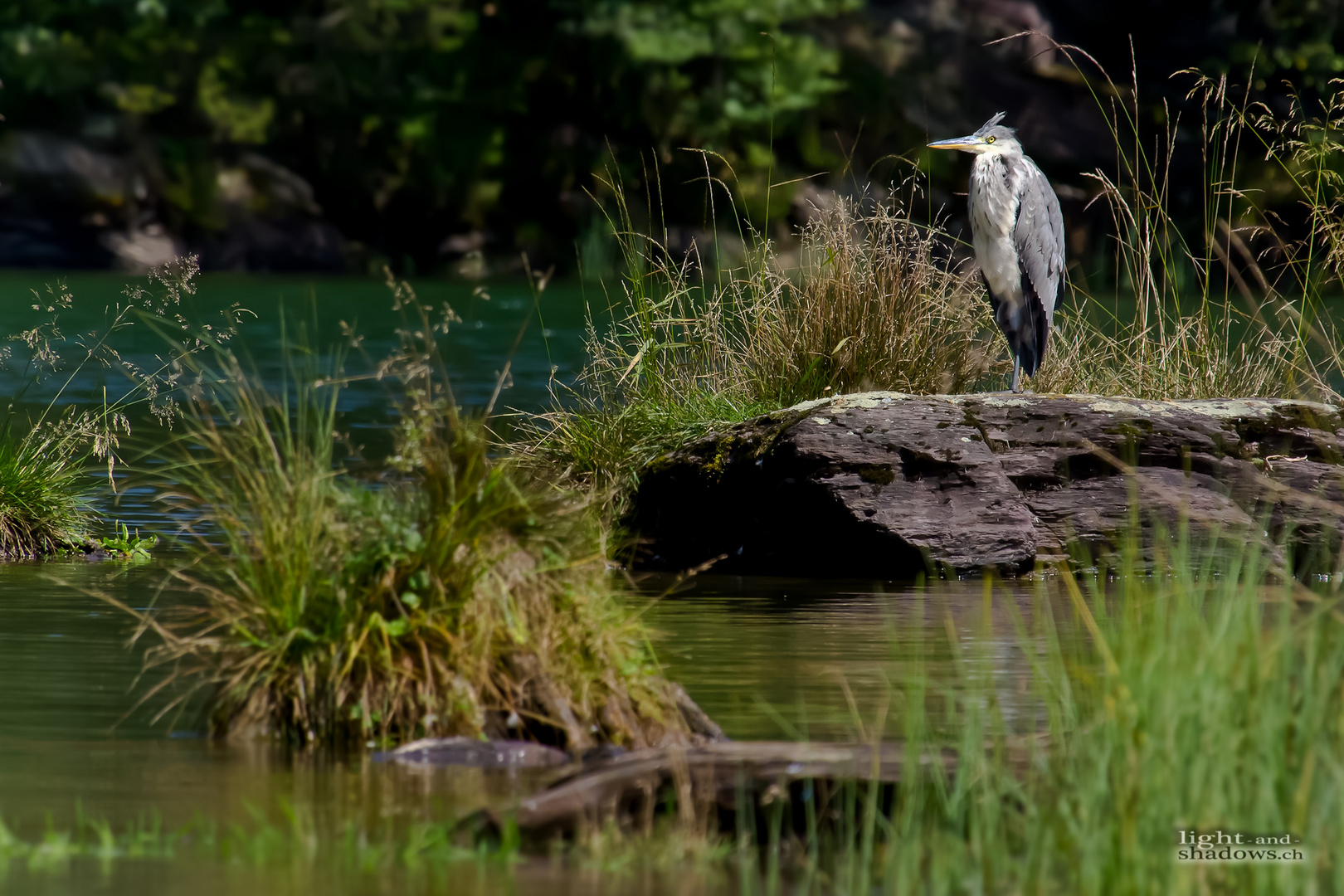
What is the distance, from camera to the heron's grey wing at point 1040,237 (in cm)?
838

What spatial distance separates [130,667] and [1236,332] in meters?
16.3

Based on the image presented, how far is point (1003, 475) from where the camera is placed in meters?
7.62

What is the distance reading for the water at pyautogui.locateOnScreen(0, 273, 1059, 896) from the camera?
10.4 ft

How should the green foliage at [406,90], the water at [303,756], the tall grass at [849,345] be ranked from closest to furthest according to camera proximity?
the water at [303,756] < the tall grass at [849,345] < the green foliage at [406,90]

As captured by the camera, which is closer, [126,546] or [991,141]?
[126,546]

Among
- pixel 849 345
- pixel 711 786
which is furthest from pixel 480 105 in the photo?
pixel 711 786

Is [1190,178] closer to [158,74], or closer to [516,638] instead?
[158,74]

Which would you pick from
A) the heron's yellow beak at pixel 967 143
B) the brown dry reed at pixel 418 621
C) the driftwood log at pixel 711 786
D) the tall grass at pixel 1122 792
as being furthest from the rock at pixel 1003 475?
the driftwood log at pixel 711 786

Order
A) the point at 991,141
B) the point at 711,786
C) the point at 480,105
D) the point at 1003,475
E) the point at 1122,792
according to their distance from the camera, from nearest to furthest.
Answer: the point at 1122,792 < the point at 711,786 < the point at 1003,475 < the point at 991,141 < the point at 480,105

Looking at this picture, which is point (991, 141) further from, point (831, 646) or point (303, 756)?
point (303, 756)

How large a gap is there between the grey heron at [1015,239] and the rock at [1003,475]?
48 centimetres

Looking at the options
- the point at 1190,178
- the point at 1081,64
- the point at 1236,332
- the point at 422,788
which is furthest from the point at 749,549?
the point at 1081,64

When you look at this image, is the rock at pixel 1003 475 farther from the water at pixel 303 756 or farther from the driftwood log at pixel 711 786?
the driftwood log at pixel 711 786

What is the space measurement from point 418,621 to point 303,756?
406 millimetres
